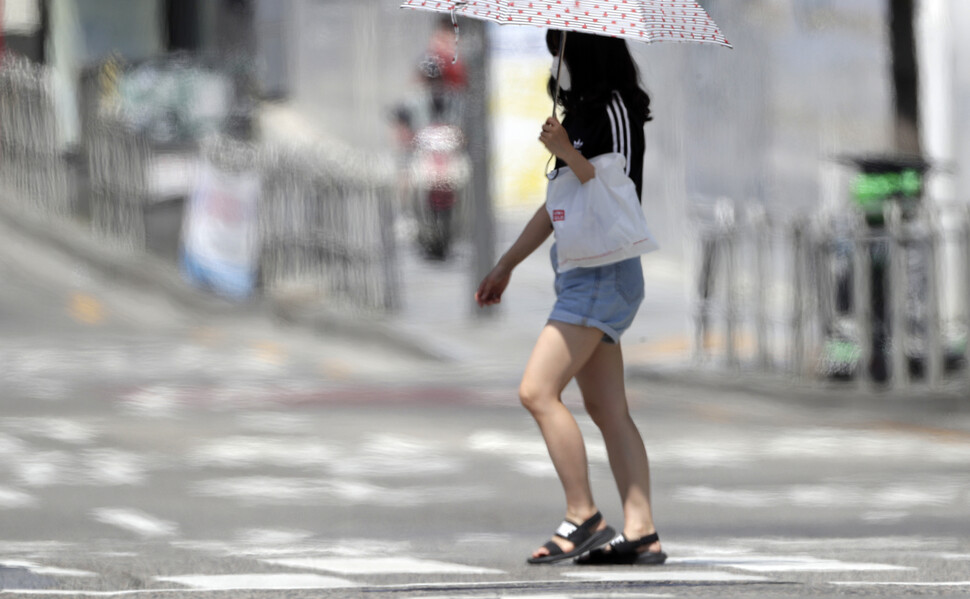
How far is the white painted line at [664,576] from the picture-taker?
6.31 metres

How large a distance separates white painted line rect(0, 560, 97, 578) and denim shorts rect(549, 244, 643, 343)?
67.9 inches

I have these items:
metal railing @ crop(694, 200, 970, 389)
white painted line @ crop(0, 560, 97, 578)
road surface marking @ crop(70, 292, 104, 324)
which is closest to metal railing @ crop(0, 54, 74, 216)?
road surface marking @ crop(70, 292, 104, 324)

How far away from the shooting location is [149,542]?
7.69 m

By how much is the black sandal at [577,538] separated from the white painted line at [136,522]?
1.88 m

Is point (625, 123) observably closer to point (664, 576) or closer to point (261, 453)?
point (664, 576)

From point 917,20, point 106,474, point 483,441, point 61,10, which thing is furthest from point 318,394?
point 61,10

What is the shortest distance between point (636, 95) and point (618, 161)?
24 cm

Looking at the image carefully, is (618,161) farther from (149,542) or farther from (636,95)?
(149,542)

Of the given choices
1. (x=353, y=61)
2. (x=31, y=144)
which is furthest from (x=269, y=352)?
(x=353, y=61)

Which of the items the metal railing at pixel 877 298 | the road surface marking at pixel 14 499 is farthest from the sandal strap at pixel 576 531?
the metal railing at pixel 877 298

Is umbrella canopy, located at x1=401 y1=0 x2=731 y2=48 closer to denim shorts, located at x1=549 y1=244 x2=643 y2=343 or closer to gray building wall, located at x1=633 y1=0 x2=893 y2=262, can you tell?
denim shorts, located at x1=549 y1=244 x2=643 y2=343

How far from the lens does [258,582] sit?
637 centimetres

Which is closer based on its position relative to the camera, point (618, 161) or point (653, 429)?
point (618, 161)

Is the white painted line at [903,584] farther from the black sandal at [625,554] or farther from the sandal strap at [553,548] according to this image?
the sandal strap at [553,548]
